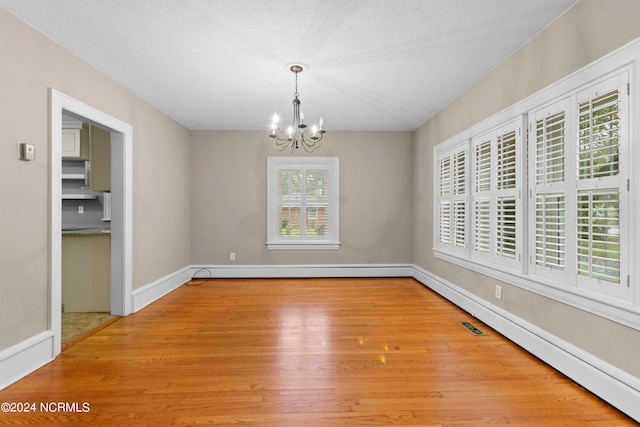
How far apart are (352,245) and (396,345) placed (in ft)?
9.39

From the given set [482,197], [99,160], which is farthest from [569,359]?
[99,160]

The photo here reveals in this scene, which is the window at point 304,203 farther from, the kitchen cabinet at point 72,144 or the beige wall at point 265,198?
the kitchen cabinet at point 72,144

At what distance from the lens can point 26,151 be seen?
2320 millimetres

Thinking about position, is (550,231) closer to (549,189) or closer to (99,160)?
(549,189)

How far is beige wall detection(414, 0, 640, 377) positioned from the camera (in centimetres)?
188

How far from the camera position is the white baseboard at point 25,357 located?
214cm

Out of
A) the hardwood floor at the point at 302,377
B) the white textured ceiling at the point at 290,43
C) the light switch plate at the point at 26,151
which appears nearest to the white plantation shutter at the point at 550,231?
the hardwood floor at the point at 302,377

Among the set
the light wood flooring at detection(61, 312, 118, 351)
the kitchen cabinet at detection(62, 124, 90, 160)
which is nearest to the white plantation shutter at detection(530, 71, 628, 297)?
the light wood flooring at detection(61, 312, 118, 351)

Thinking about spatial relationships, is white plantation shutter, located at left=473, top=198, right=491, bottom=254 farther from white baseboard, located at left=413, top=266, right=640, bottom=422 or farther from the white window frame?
white baseboard, located at left=413, top=266, right=640, bottom=422

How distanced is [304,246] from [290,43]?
351cm

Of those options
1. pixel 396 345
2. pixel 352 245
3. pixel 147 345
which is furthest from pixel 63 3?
pixel 352 245

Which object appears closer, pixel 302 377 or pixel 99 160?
pixel 302 377

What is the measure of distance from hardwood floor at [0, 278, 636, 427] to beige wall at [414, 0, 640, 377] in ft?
1.11

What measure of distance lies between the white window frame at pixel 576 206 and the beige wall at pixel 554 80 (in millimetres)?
70
